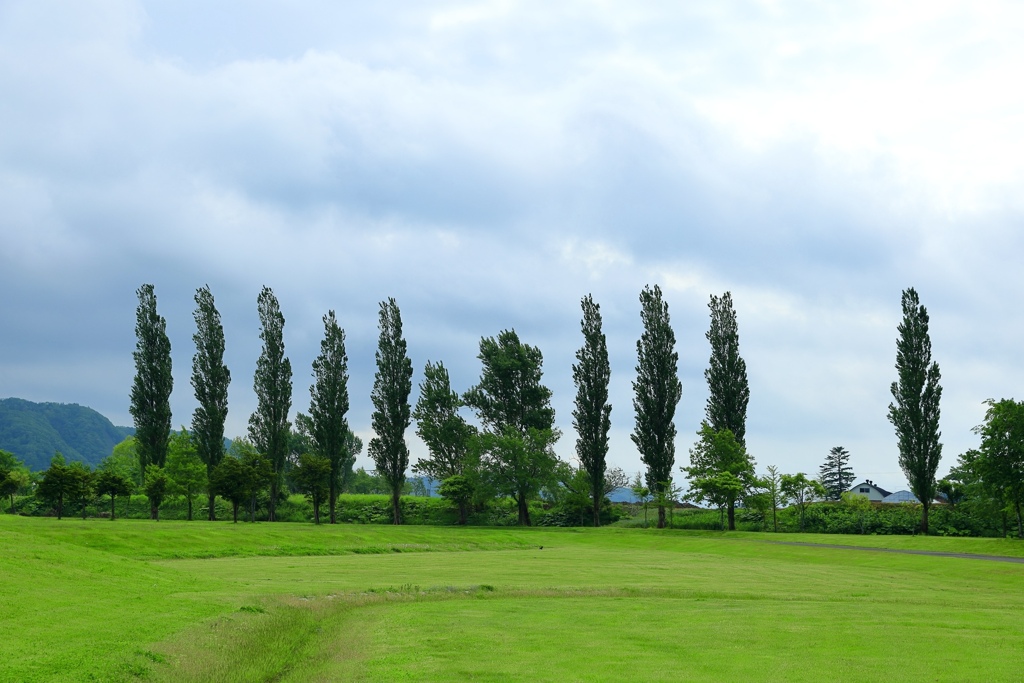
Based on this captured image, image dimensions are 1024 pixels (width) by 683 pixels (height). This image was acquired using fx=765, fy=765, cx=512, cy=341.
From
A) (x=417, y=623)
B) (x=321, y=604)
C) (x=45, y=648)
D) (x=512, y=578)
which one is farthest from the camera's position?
(x=512, y=578)

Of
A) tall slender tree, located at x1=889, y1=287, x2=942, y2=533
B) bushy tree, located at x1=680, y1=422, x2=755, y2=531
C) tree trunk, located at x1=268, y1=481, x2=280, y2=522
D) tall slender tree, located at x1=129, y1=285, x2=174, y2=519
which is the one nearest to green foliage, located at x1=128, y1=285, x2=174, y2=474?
tall slender tree, located at x1=129, y1=285, x2=174, y2=519

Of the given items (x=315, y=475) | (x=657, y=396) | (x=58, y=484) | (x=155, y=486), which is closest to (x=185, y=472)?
(x=155, y=486)

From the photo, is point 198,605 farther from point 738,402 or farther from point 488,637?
point 738,402

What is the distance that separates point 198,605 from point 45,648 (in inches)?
307

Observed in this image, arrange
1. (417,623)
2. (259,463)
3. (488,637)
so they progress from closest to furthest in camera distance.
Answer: (488,637) → (417,623) → (259,463)

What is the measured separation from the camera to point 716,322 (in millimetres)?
93375

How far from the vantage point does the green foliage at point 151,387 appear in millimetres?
87625

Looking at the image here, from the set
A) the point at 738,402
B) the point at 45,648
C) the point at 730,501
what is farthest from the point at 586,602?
the point at 738,402

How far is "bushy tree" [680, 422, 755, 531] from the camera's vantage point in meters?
78.8

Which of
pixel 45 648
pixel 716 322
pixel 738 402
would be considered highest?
pixel 716 322

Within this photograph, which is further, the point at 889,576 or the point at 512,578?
the point at 889,576

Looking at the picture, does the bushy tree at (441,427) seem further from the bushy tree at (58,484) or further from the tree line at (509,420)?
the bushy tree at (58,484)

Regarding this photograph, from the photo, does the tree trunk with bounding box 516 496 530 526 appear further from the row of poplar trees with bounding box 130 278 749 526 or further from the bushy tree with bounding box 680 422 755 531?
the bushy tree with bounding box 680 422 755 531

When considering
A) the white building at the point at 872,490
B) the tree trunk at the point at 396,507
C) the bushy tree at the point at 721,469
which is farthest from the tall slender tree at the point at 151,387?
the white building at the point at 872,490
